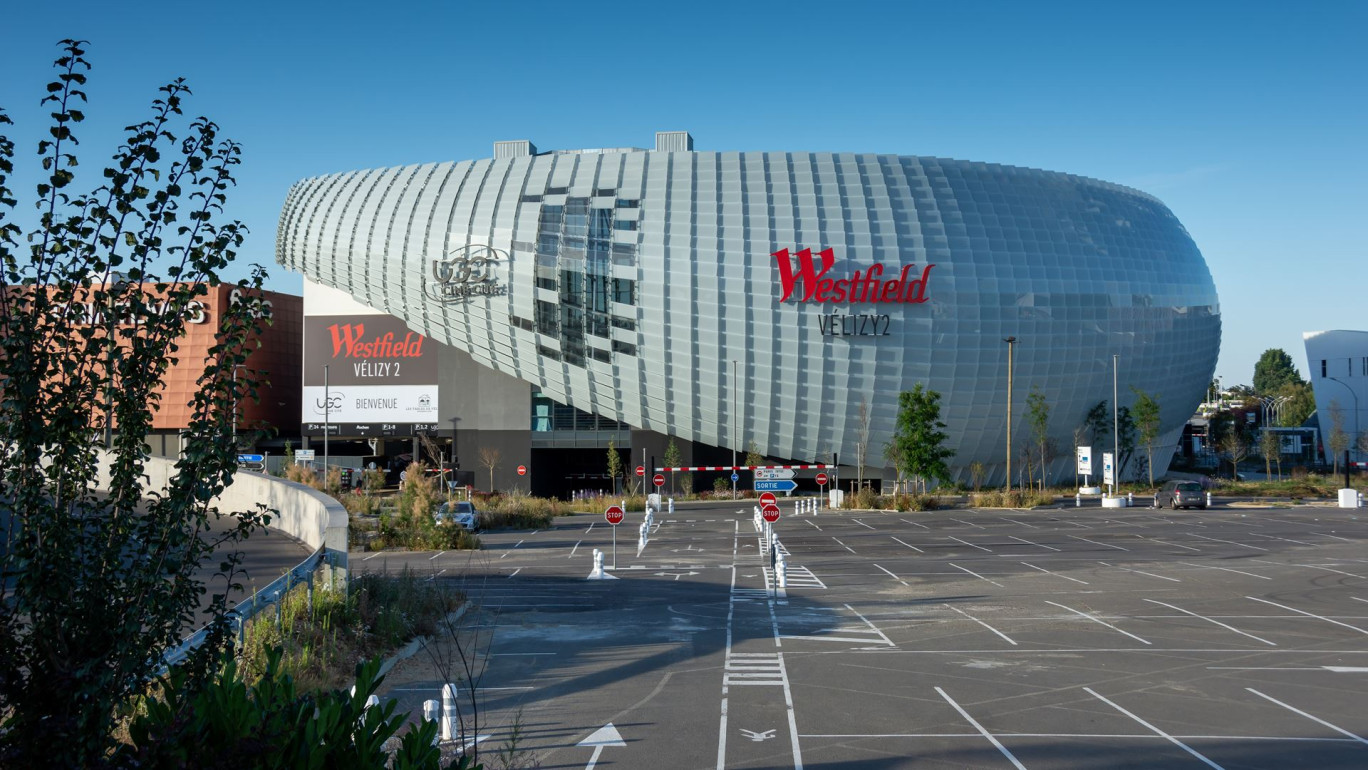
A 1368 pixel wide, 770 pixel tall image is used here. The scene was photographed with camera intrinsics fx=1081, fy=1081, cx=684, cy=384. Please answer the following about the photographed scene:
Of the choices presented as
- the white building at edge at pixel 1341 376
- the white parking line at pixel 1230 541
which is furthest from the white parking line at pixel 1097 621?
the white building at edge at pixel 1341 376

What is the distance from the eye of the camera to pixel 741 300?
61.5 m

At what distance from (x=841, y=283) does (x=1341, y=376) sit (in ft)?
199

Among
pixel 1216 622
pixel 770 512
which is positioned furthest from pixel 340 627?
pixel 1216 622

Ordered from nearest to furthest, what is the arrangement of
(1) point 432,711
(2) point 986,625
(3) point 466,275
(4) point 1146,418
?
(1) point 432,711 → (2) point 986,625 → (4) point 1146,418 → (3) point 466,275

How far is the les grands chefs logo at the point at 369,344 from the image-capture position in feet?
235

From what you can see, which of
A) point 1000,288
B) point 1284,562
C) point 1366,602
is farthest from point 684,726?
point 1000,288

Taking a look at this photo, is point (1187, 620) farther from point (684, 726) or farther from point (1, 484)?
point (1, 484)

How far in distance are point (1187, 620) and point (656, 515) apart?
31.7 m

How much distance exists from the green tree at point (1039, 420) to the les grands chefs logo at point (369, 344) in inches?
1529

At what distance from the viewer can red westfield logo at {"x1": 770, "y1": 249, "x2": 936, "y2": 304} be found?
201 ft

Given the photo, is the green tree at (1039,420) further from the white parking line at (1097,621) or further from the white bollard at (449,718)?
the white bollard at (449,718)

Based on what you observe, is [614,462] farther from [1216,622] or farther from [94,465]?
[94,465]

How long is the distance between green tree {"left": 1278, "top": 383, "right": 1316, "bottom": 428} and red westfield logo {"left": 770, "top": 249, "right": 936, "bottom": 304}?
8228 cm

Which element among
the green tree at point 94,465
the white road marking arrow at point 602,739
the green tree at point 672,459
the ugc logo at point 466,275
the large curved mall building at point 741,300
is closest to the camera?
the green tree at point 94,465
